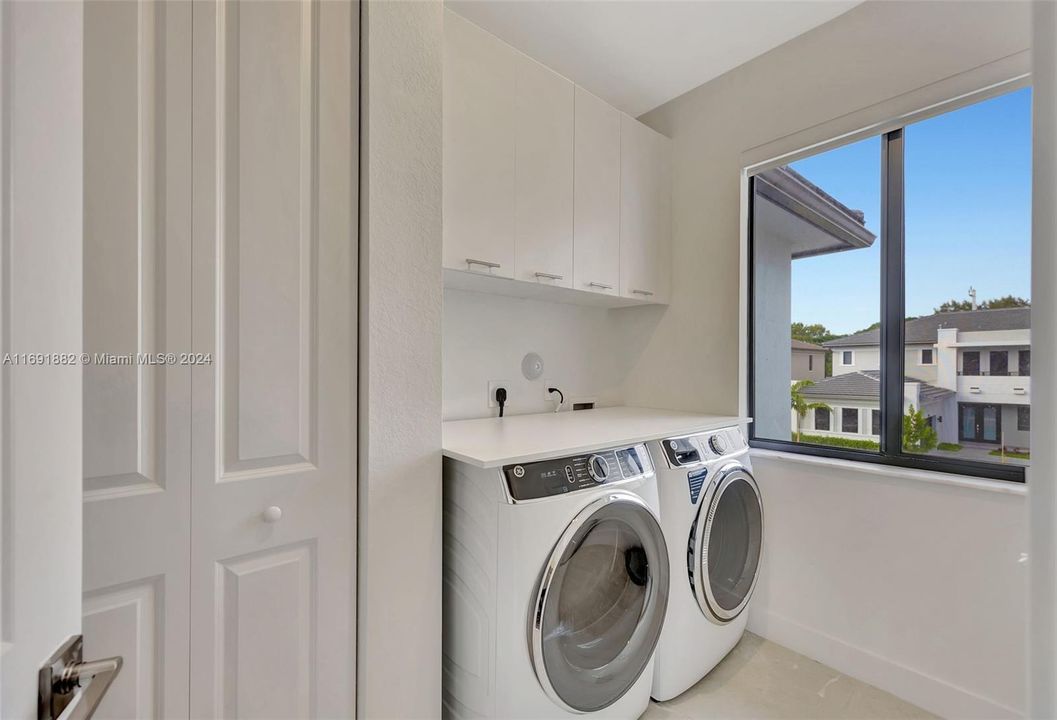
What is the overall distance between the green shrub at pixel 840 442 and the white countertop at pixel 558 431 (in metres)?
0.30

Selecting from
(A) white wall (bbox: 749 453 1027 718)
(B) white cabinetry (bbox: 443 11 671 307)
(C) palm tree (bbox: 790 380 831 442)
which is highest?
(B) white cabinetry (bbox: 443 11 671 307)

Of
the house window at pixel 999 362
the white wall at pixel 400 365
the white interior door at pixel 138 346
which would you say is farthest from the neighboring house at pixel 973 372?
the white interior door at pixel 138 346

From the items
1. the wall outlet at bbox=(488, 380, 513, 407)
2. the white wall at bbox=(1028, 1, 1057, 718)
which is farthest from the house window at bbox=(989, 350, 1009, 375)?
the wall outlet at bbox=(488, 380, 513, 407)

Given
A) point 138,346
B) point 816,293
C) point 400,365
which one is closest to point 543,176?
point 400,365

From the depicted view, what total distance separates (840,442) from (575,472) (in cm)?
137

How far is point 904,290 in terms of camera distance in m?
1.77


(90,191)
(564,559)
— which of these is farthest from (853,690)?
(90,191)

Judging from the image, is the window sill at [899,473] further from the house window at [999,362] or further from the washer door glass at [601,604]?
the washer door glass at [601,604]

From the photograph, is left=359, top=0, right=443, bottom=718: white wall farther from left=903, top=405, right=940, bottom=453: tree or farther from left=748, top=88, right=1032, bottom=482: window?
left=903, top=405, right=940, bottom=453: tree

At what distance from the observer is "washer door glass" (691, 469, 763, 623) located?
1.69m

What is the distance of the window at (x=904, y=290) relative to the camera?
61.9 inches

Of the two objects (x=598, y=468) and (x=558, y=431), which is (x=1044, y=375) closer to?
(x=598, y=468)

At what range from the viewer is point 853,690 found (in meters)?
1.74

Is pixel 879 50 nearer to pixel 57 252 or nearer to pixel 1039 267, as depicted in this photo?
pixel 1039 267
